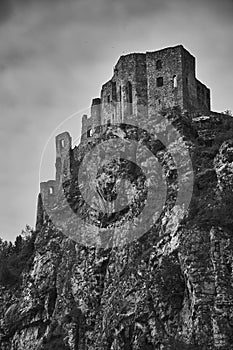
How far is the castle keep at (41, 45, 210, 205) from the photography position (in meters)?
87.6

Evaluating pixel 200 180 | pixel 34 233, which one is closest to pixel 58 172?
pixel 34 233

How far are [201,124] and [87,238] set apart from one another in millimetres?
12446

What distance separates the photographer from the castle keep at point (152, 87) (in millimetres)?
87562

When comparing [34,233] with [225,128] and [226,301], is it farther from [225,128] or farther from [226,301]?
[226,301]

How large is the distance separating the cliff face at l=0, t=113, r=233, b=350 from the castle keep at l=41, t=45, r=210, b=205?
3.45 meters

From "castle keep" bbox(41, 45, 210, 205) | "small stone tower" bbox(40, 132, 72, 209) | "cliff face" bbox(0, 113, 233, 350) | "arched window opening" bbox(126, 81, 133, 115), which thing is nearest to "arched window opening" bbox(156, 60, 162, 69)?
"castle keep" bbox(41, 45, 210, 205)

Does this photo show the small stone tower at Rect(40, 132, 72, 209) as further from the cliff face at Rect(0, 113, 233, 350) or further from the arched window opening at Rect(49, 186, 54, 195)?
the cliff face at Rect(0, 113, 233, 350)

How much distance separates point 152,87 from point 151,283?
68.8 ft

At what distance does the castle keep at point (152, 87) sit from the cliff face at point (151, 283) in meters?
3.45

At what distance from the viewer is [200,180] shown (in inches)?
3098

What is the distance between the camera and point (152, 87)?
8862cm

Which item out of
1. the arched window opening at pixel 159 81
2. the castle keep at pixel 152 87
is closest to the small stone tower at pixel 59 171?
the castle keep at pixel 152 87

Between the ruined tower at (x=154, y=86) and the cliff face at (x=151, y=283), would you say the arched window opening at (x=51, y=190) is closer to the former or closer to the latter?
the cliff face at (x=151, y=283)

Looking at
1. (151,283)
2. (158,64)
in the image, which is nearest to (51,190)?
(158,64)
